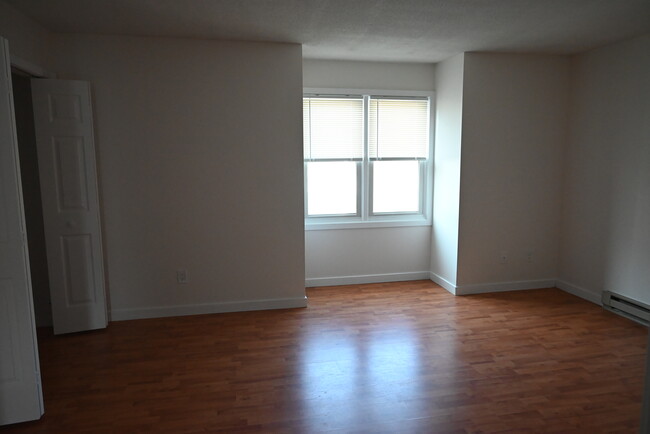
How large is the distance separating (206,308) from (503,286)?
11.0 feet

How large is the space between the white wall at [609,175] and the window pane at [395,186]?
5.64 feet

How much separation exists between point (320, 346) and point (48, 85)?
310 centimetres

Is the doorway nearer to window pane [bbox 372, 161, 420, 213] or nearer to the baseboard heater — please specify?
window pane [bbox 372, 161, 420, 213]

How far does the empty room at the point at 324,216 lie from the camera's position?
2.65m

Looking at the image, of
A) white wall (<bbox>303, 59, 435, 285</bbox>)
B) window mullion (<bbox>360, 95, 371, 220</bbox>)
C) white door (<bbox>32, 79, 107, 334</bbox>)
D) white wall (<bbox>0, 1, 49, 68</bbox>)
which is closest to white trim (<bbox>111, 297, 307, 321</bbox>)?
white door (<bbox>32, 79, 107, 334</bbox>)

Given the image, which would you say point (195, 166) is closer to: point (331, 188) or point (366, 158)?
point (331, 188)

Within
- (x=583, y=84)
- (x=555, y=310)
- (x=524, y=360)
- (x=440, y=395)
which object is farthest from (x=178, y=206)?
(x=583, y=84)

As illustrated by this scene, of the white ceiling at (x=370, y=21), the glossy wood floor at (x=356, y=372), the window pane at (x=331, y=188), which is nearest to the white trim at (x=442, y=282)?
the glossy wood floor at (x=356, y=372)

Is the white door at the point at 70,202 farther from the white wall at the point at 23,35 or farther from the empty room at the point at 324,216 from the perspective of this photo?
the white wall at the point at 23,35

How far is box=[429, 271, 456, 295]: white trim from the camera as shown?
4746 mm

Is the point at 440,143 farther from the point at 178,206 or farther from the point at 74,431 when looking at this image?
the point at 74,431

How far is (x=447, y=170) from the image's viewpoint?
4.80 metres

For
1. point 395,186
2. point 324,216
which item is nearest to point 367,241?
point 324,216

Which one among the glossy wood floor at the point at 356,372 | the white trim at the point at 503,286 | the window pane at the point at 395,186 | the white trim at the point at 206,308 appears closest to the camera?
the glossy wood floor at the point at 356,372
